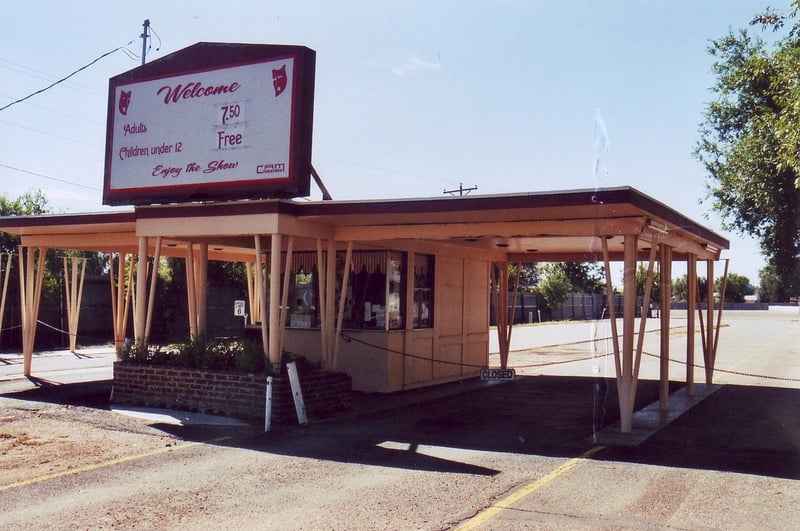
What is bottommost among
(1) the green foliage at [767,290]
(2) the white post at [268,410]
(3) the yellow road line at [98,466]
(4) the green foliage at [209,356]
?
(3) the yellow road line at [98,466]

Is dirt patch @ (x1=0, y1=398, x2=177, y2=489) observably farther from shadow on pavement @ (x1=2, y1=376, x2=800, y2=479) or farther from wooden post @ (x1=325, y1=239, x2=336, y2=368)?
wooden post @ (x1=325, y1=239, x2=336, y2=368)

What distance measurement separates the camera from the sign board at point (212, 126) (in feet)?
37.7

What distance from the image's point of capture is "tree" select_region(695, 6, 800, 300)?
2155 cm

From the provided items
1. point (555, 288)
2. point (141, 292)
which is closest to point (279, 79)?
point (141, 292)

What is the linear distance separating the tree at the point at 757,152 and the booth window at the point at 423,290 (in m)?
10.3

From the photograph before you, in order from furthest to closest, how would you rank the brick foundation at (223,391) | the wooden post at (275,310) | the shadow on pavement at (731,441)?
the wooden post at (275,310), the brick foundation at (223,391), the shadow on pavement at (731,441)

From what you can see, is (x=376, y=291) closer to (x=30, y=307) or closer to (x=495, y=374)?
(x=495, y=374)

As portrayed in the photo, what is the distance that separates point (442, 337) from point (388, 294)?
226cm

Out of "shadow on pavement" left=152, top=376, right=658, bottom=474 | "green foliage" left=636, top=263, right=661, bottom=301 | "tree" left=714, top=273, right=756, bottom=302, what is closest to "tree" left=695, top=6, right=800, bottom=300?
"green foliage" left=636, top=263, right=661, bottom=301

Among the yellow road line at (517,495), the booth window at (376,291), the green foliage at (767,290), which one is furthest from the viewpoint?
the green foliage at (767,290)

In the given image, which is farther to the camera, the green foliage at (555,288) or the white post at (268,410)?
the green foliage at (555,288)

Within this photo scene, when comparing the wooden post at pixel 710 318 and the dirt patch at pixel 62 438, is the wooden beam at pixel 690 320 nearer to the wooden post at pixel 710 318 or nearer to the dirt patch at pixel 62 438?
the wooden post at pixel 710 318

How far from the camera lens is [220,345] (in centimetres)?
1230

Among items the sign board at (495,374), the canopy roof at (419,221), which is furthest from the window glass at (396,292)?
the sign board at (495,374)
